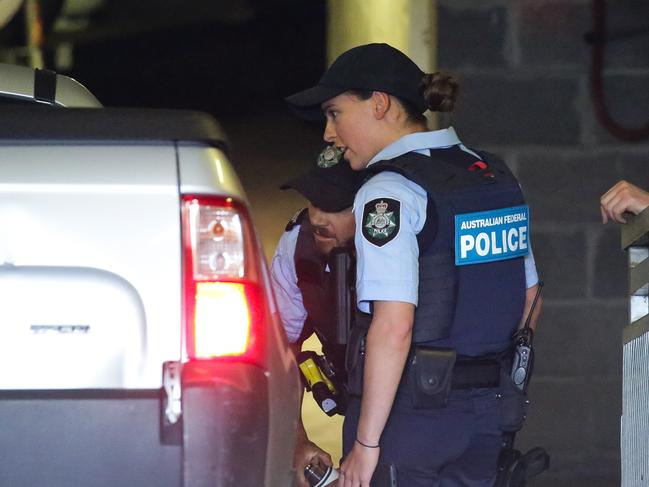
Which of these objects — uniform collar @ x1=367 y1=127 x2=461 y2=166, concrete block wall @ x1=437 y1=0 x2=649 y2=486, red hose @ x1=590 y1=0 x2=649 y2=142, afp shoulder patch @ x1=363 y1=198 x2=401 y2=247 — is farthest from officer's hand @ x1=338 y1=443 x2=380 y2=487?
red hose @ x1=590 y1=0 x2=649 y2=142

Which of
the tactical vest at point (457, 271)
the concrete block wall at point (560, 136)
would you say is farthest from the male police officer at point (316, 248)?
the concrete block wall at point (560, 136)

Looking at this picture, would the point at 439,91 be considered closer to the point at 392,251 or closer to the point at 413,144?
the point at 413,144

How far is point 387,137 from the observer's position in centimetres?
383

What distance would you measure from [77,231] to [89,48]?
12.7 meters

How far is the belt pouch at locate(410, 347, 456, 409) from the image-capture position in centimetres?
362

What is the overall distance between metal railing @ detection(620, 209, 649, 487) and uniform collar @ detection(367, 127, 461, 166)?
0.62 m

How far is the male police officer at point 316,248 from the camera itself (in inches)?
156

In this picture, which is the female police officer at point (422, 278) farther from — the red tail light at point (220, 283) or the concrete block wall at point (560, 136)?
the concrete block wall at point (560, 136)

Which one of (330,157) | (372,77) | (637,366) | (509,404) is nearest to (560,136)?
(330,157)

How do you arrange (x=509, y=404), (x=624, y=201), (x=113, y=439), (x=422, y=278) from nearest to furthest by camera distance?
(x=113, y=439) → (x=624, y=201) → (x=422, y=278) → (x=509, y=404)

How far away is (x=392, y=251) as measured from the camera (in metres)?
3.51

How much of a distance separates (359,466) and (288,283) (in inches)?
28.3

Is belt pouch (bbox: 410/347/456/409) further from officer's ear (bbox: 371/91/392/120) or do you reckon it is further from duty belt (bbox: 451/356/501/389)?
officer's ear (bbox: 371/91/392/120)

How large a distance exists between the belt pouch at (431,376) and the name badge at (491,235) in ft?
0.80
